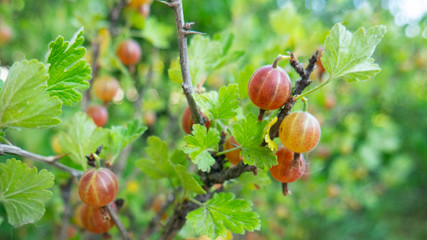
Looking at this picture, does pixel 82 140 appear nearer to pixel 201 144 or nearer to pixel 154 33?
pixel 201 144

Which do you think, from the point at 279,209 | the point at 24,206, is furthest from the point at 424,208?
the point at 24,206

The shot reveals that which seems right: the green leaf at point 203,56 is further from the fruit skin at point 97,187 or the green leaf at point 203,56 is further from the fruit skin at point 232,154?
the fruit skin at point 97,187

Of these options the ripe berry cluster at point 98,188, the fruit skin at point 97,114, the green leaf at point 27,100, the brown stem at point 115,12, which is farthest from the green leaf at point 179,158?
the brown stem at point 115,12

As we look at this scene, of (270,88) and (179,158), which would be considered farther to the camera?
(179,158)

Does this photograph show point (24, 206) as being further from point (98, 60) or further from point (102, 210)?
point (98, 60)

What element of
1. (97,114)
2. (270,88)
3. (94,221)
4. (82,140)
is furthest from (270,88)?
(97,114)

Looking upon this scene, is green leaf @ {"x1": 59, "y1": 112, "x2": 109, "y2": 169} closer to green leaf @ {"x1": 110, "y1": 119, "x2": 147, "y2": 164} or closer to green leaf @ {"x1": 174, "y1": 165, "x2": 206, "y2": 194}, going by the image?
green leaf @ {"x1": 110, "y1": 119, "x2": 147, "y2": 164}

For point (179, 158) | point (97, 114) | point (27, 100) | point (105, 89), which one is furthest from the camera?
point (105, 89)
